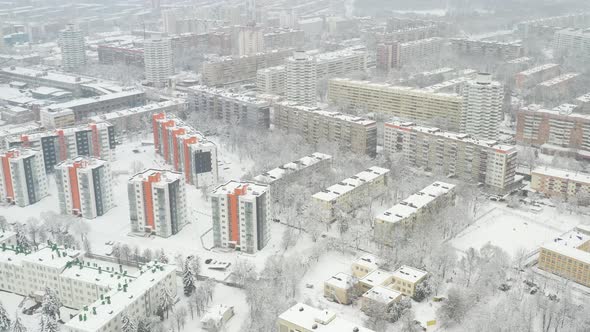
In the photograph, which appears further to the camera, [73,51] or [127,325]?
[73,51]

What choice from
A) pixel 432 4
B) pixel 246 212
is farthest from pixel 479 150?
pixel 432 4

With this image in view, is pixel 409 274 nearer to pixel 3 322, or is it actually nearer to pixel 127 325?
pixel 127 325

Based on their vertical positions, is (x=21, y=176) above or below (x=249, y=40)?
below

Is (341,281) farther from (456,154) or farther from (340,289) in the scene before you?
(456,154)

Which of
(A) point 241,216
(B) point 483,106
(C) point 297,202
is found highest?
(B) point 483,106

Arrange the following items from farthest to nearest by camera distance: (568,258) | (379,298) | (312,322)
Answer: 1. (568,258)
2. (379,298)
3. (312,322)

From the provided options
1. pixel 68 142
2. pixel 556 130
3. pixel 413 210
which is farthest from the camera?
pixel 556 130

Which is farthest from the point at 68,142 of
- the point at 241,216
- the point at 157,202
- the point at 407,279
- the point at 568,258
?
the point at 568,258
